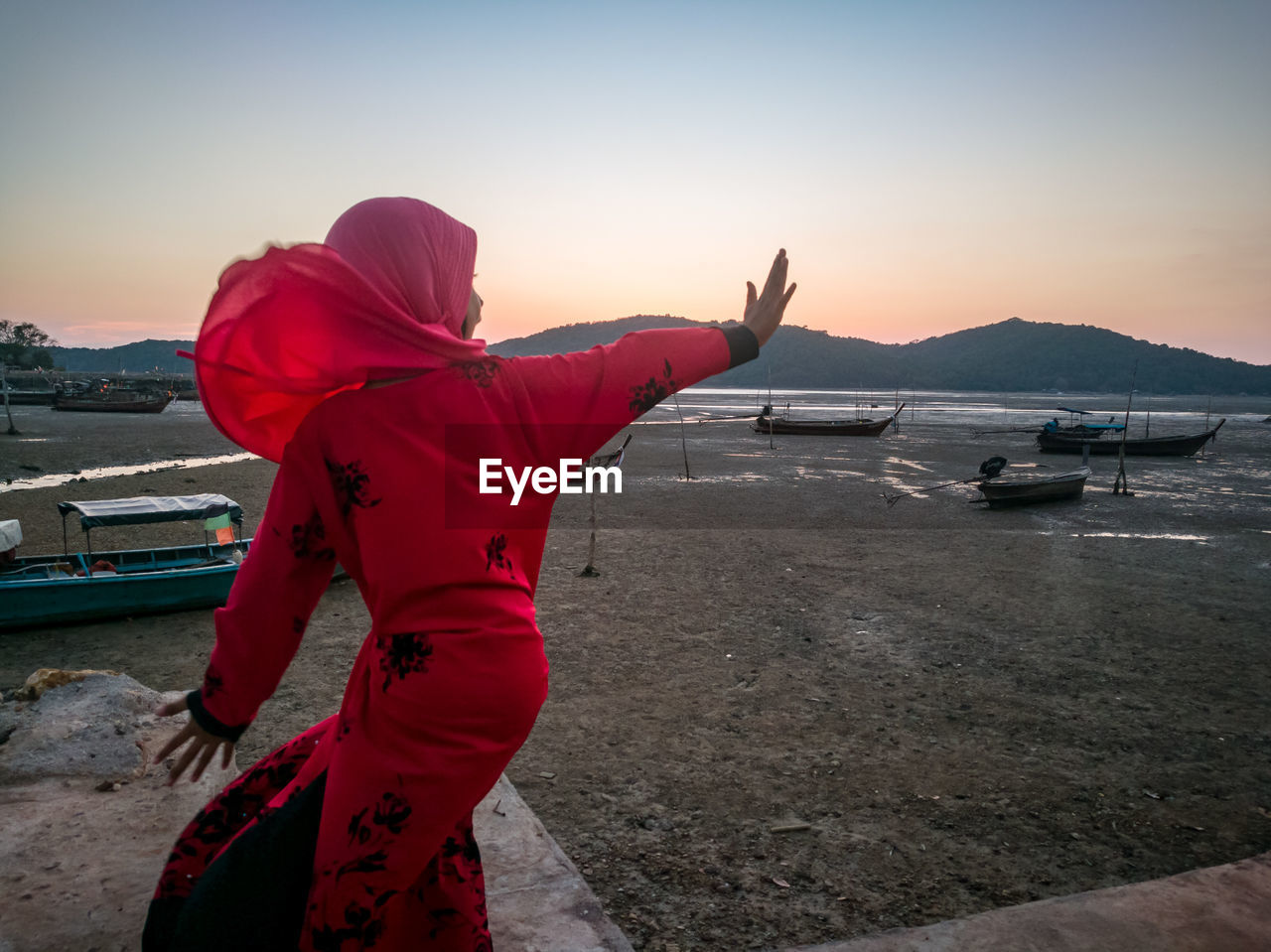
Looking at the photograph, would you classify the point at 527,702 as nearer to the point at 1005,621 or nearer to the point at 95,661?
the point at 95,661

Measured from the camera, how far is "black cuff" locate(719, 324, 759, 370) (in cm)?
154

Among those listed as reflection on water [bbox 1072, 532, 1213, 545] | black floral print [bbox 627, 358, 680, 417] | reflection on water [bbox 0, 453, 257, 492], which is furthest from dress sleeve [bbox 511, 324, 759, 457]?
reflection on water [bbox 0, 453, 257, 492]

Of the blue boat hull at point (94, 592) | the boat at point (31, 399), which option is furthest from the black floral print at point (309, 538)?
the boat at point (31, 399)

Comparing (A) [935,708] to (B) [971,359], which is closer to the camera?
(A) [935,708]

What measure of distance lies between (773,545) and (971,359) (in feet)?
671

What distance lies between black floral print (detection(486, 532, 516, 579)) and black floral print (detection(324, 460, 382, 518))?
208 mm

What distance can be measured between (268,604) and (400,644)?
32cm

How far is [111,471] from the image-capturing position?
63.9 ft

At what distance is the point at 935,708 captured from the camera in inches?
198

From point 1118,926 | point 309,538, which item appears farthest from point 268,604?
point 1118,926

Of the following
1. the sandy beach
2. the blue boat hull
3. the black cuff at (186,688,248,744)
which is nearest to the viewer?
the black cuff at (186,688,248,744)

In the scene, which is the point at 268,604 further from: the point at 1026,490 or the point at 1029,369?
the point at 1029,369

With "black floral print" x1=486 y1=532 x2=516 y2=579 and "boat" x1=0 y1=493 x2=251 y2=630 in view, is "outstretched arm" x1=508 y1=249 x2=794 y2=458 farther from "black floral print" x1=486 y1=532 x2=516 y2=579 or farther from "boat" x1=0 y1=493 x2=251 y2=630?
"boat" x1=0 y1=493 x2=251 y2=630

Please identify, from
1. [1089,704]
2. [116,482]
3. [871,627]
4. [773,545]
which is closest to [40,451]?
[116,482]
